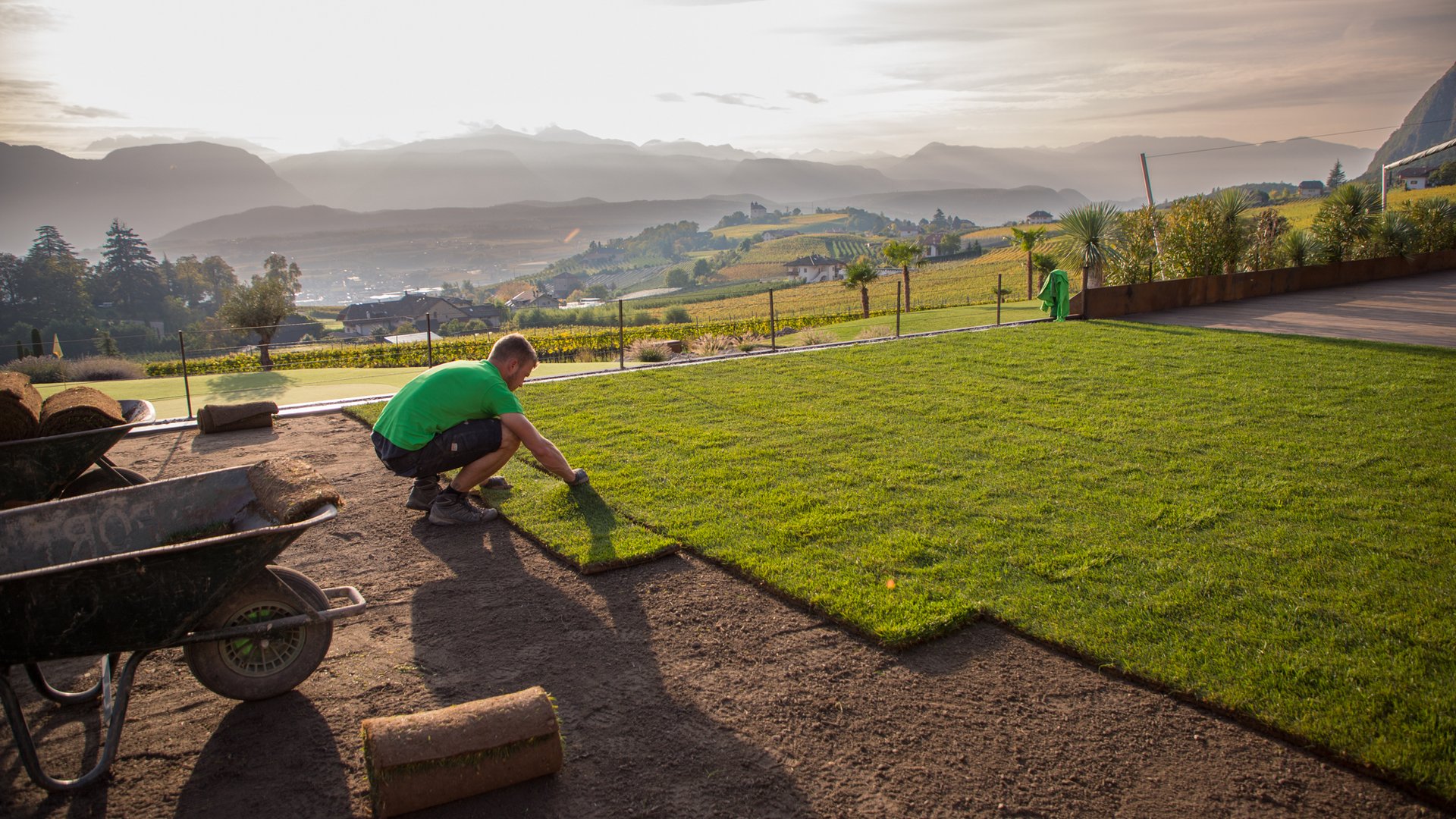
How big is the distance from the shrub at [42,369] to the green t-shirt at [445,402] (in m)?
13.6

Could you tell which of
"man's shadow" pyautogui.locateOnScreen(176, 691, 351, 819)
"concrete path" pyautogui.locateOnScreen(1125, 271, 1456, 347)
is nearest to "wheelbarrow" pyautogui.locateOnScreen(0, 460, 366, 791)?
"man's shadow" pyautogui.locateOnScreen(176, 691, 351, 819)

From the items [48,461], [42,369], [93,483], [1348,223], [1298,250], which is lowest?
[93,483]

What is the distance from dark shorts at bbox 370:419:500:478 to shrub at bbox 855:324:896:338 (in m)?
15.4

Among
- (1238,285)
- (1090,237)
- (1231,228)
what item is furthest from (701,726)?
(1231,228)

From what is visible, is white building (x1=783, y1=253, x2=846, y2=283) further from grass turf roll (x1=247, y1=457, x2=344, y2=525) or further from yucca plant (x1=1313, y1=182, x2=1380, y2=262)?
grass turf roll (x1=247, y1=457, x2=344, y2=525)

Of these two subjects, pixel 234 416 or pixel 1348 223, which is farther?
pixel 1348 223

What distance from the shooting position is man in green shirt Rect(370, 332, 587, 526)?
5.11 meters

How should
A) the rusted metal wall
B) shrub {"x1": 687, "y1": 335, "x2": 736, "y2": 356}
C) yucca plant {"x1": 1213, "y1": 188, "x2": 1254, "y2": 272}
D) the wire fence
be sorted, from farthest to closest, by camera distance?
yucca plant {"x1": 1213, "y1": 188, "x2": 1254, "y2": 272}
shrub {"x1": 687, "y1": 335, "x2": 736, "y2": 356}
the rusted metal wall
the wire fence

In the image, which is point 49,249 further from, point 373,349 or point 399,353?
point 399,353

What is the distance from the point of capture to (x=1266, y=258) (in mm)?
23500

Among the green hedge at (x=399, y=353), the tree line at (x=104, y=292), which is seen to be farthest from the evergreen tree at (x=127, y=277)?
the green hedge at (x=399, y=353)

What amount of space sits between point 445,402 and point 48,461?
225 centimetres

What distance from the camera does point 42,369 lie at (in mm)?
15211

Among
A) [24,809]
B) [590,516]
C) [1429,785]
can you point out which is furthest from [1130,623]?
[24,809]
